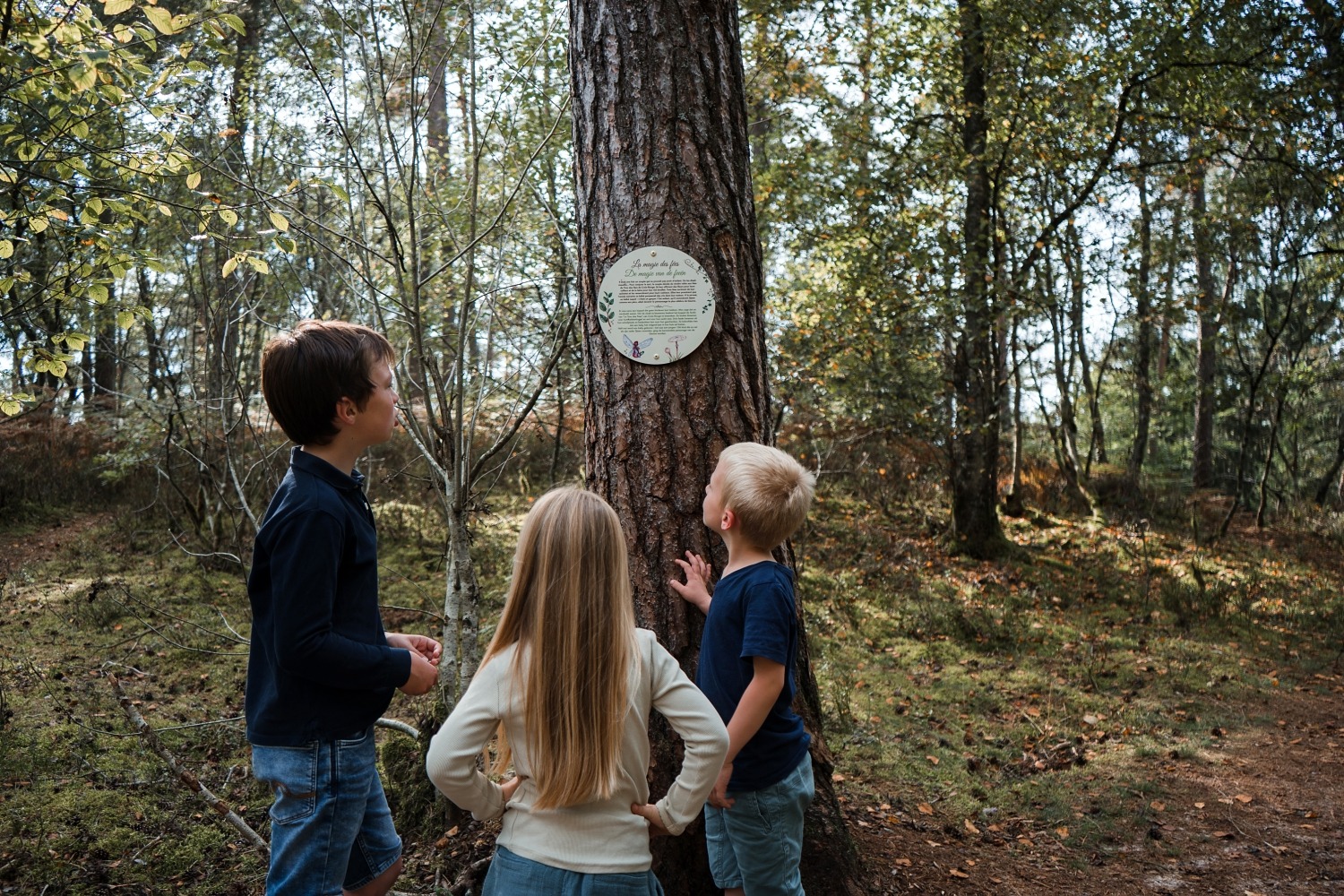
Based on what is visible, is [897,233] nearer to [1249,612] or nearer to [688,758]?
[1249,612]

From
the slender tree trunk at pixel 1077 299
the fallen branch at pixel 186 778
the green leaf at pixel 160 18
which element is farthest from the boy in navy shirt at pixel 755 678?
the slender tree trunk at pixel 1077 299

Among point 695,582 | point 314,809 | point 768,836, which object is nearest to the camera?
point 314,809

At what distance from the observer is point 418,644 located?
230 centimetres

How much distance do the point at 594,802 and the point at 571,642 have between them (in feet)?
1.16

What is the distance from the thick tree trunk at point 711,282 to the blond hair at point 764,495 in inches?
12.3

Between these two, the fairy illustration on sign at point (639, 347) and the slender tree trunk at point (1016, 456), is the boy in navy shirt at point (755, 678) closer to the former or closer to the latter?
the fairy illustration on sign at point (639, 347)

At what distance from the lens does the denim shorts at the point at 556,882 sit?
1.83 m

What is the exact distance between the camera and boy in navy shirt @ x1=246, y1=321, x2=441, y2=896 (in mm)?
1873

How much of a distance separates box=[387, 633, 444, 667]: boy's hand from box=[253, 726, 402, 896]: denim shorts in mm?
241

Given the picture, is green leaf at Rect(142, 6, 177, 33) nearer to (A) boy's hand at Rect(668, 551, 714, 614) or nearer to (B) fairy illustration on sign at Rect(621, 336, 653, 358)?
(B) fairy illustration on sign at Rect(621, 336, 653, 358)

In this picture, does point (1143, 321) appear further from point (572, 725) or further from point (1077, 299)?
point (572, 725)

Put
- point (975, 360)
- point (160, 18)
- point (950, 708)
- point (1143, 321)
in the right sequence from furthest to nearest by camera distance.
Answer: point (1143, 321), point (975, 360), point (950, 708), point (160, 18)

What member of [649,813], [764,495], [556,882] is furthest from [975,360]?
[556,882]

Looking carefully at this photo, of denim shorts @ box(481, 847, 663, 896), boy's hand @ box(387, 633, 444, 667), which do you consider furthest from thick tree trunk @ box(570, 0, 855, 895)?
denim shorts @ box(481, 847, 663, 896)
